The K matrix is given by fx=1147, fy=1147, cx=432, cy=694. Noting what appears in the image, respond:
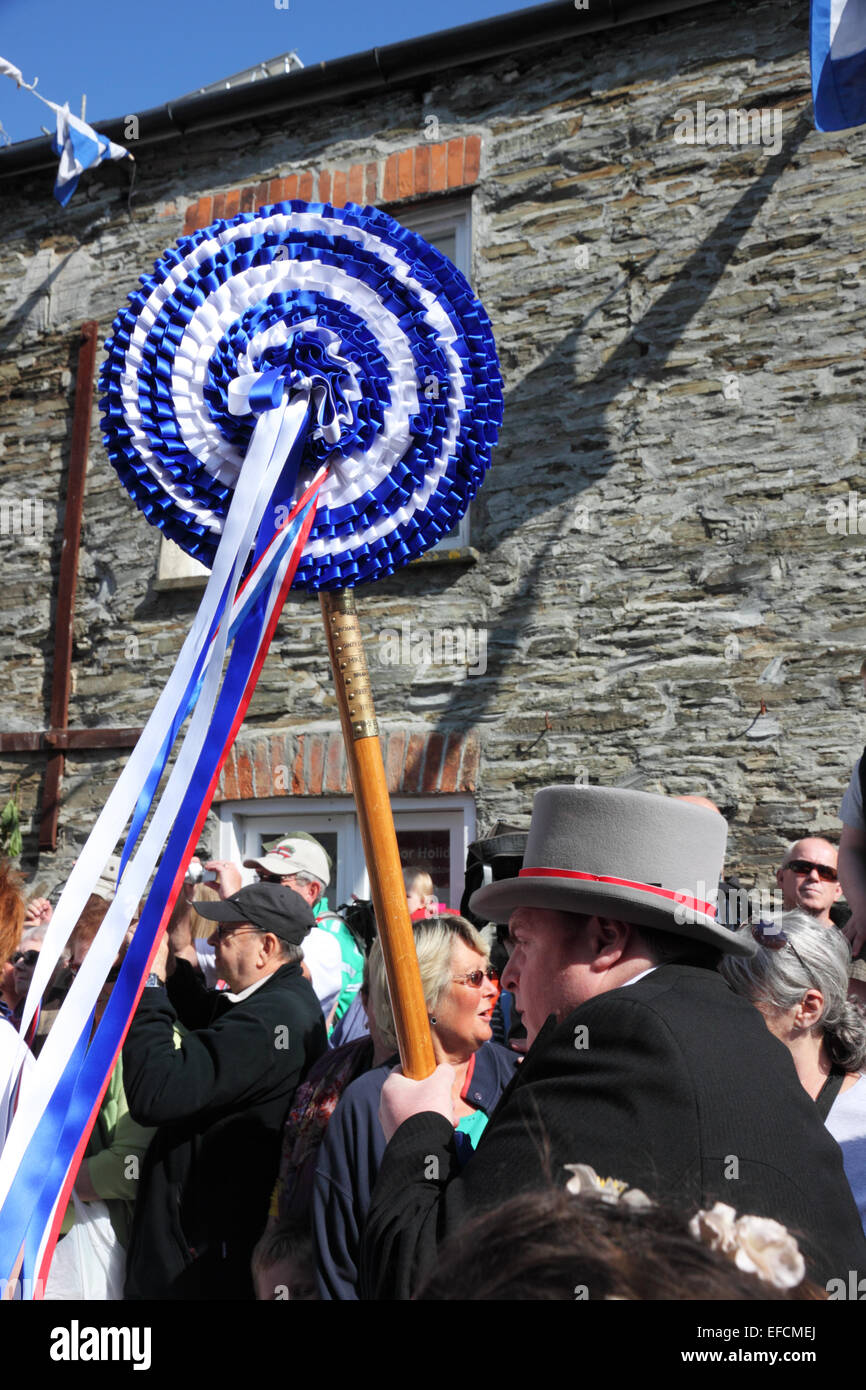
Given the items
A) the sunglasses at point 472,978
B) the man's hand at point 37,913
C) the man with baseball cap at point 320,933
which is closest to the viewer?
the sunglasses at point 472,978

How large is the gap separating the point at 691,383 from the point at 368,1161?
428 cm

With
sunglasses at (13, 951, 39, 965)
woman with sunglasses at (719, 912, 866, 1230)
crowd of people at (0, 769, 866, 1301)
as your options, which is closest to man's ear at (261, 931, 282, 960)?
crowd of people at (0, 769, 866, 1301)

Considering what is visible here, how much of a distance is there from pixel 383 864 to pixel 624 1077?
17.2 inches

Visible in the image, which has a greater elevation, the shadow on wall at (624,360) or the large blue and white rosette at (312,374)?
the shadow on wall at (624,360)

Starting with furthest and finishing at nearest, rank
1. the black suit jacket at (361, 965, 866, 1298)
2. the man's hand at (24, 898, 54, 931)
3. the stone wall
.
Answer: the stone wall < the man's hand at (24, 898, 54, 931) < the black suit jacket at (361, 965, 866, 1298)

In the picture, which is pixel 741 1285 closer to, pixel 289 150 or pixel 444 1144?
pixel 444 1144

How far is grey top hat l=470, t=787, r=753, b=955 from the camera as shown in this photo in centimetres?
159

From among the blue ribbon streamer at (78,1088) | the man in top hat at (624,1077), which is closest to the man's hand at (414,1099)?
the man in top hat at (624,1077)

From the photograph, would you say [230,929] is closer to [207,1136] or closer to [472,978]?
[207,1136]

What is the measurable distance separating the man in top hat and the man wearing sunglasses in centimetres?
244

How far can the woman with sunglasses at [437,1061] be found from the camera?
226cm

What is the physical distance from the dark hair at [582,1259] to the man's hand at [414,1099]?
705mm

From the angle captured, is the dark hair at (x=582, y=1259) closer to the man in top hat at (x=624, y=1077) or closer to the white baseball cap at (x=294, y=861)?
the man in top hat at (x=624, y=1077)

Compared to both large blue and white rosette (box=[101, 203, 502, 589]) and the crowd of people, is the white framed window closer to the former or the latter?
the crowd of people
